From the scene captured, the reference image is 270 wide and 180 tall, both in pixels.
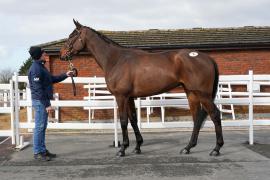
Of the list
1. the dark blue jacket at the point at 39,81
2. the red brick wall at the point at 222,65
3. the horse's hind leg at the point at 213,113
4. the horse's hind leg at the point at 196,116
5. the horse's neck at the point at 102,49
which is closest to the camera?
the dark blue jacket at the point at 39,81

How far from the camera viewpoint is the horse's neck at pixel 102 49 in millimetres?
7328

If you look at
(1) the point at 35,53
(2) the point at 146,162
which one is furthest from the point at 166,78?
(1) the point at 35,53

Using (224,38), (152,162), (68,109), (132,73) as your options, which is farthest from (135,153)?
(224,38)

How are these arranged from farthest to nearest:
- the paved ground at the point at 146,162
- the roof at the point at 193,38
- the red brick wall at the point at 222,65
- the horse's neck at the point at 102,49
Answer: the red brick wall at the point at 222,65
the roof at the point at 193,38
the horse's neck at the point at 102,49
the paved ground at the point at 146,162

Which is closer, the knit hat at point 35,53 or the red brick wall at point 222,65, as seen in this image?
the knit hat at point 35,53

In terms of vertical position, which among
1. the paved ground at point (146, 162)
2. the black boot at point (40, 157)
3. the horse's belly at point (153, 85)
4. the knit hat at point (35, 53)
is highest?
the knit hat at point (35, 53)

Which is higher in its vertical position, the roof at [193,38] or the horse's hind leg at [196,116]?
the roof at [193,38]

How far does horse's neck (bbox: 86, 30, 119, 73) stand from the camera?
733 centimetres

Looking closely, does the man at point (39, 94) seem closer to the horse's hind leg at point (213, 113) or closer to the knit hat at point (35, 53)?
the knit hat at point (35, 53)

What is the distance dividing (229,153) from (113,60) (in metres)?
2.79

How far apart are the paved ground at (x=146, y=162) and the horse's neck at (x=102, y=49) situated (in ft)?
5.71

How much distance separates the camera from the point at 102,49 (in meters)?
7.41

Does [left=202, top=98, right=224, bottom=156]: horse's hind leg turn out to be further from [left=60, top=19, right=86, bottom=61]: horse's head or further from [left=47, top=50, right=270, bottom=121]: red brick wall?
[left=47, top=50, right=270, bottom=121]: red brick wall

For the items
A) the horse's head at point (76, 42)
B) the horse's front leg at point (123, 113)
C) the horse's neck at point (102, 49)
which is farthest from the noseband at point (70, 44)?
the horse's front leg at point (123, 113)
